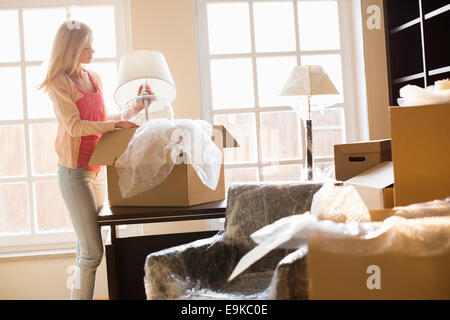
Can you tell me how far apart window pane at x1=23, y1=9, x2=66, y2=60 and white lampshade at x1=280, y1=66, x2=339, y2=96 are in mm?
1590

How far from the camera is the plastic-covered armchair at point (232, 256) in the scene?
156cm

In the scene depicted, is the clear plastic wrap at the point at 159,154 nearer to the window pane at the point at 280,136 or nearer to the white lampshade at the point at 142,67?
the white lampshade at the point at 142,67

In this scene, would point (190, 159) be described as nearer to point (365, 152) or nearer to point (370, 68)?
point (365, 152)

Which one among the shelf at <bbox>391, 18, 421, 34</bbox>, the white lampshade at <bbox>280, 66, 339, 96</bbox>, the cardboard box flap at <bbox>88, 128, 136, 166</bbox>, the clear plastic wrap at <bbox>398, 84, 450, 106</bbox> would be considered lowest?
the cardboard box flap at <bbox>88, 128, 136, 166</bbox>

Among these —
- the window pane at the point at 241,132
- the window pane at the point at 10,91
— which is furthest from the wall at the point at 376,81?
the window pane at the point at 10,91

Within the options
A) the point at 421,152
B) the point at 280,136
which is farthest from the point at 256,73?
the point at 421,152

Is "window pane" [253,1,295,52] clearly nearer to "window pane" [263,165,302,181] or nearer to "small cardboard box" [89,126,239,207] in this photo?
"window pane" [263,165,302,181]

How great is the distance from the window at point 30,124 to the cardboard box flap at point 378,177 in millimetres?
1875

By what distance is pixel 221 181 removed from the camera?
2369 mm

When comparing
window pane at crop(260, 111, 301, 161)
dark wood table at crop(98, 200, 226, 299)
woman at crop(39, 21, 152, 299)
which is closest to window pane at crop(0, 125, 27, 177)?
woman at crop(39, 21, 152, 299)

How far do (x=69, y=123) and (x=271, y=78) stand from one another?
4.78 feet

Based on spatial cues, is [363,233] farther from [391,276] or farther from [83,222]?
[83,222]

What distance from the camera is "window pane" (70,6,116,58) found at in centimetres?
311
